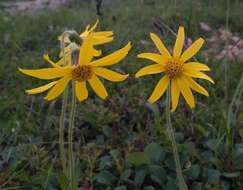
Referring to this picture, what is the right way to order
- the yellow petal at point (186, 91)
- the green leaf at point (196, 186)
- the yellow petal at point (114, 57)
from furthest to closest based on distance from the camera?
the green leaf at point (196, 186), the yellow petal at point (186, 91), the yellow petal at point (114, 57)

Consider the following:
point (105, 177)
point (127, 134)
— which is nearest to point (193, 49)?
point (105, 177)

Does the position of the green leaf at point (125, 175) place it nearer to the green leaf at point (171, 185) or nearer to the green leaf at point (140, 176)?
the green leaf at point (140, 176)

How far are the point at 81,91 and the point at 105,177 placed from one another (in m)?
0.62

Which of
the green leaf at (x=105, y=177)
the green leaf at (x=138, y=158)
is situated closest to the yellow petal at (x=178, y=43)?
the green leaf at (x=138, y=158)

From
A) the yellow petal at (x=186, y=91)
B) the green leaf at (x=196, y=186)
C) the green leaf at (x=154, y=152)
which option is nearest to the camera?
the yellow petal at (x=186, y=91)

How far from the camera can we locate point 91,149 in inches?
87.1

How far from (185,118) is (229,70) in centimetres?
83

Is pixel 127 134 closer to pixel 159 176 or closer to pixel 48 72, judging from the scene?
pixel 159 176

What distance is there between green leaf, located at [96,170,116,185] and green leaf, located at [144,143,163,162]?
17 centimetres

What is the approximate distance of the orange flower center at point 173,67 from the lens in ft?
4.47

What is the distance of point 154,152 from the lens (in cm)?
198

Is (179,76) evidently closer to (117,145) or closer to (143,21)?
(117,145)

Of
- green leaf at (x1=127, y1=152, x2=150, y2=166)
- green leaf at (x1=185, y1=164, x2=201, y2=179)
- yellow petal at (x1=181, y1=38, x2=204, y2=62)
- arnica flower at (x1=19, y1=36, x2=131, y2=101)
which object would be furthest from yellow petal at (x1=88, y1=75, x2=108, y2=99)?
green leaf at (x1=185, y1=164, x2=201, y2=179)

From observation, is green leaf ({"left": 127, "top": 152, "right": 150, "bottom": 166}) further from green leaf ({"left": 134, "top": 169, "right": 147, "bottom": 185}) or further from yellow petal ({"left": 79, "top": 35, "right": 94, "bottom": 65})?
yellow petal ({"left": 79, "top": 35, "right": 94, "bottom": 65})
